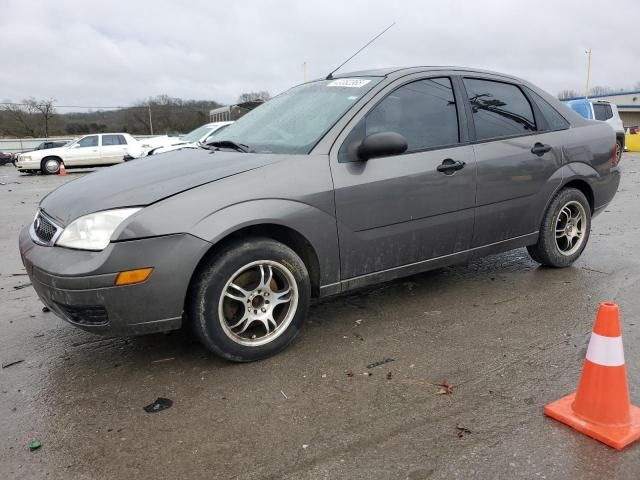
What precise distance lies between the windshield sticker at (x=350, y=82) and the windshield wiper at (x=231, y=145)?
0.88 metres

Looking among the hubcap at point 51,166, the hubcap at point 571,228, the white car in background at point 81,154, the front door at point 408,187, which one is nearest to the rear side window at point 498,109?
the front door at point 408,187

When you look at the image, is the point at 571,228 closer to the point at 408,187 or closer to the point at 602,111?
the point at 408,187

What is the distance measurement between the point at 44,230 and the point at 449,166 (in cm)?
269

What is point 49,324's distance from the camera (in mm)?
3895

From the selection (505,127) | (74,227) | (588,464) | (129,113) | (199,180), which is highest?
(129,113)

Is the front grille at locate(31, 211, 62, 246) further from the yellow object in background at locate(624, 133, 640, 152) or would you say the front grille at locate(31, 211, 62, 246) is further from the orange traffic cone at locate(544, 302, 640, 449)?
the yellow object in background at locate(624, 133, 640, 152)

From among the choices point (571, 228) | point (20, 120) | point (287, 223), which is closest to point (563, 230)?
point (571, 228)

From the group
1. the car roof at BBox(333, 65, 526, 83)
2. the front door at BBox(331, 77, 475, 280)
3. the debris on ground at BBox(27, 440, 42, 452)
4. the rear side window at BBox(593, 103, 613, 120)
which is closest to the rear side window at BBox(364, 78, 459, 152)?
the front door at BBox(331, 77, 475, 280)

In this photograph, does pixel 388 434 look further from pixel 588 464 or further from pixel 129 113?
pixel 129 113

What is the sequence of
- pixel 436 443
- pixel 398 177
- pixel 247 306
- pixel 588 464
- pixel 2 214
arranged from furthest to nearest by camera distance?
1. pixel 2 214
2. pixel 398 177
3. pixel 247 306
4. pixel 436 443
5. pixel 588 464

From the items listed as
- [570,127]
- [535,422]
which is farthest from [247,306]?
[570,127]

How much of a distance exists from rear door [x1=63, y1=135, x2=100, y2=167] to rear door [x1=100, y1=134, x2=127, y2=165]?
0.23m

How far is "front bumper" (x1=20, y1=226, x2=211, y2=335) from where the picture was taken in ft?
8.94

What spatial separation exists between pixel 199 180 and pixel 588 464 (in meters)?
2.36
